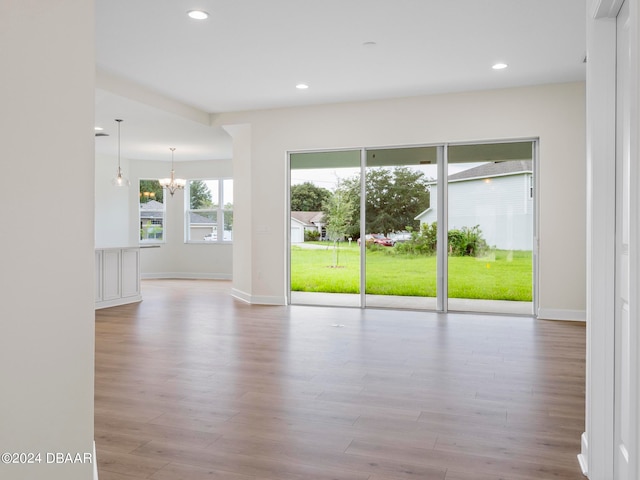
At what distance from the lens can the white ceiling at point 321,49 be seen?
4402 mm

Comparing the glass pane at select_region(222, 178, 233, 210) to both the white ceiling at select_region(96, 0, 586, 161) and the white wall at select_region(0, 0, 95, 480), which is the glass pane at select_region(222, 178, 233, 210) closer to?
the white ceiling at select_region(96, 0, 586, 161)

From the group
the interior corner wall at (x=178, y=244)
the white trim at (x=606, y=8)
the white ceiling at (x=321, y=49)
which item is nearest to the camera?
the white trim at (x=606, y=8)

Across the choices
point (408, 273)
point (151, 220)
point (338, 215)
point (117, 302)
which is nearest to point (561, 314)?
point (408, 273)

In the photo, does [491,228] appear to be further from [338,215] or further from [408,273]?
[338,215]

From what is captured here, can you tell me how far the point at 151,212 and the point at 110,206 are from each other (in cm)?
107

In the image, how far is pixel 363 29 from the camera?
482cm

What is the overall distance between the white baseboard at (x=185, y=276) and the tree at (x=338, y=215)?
502 centimetres

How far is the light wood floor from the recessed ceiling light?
9.71 feet

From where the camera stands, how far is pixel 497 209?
7082mm

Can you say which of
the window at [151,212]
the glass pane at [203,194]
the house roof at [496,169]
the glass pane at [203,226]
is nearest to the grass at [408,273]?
the house roof at [496,169]

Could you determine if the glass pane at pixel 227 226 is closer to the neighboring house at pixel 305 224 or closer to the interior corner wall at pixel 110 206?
the interior corner wall at pixel 110 206

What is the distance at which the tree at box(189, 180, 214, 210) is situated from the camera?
12.6 metres

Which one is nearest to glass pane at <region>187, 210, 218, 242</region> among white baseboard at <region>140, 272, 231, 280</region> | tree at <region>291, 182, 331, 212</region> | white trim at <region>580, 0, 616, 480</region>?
white baseboard at <region>140, 272, 231, 280</region>

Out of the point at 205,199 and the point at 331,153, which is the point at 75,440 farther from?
the point at 205,199
